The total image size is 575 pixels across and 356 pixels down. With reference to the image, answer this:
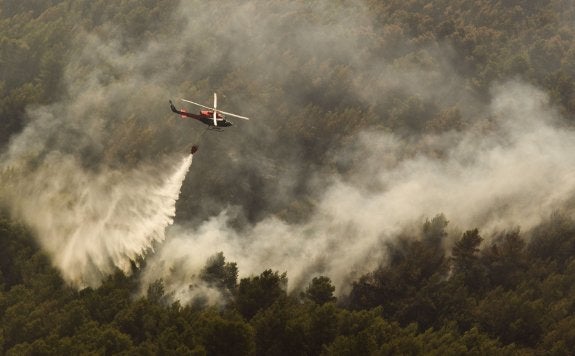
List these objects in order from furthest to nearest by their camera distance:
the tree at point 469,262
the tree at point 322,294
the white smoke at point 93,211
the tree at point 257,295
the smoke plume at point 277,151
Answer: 1. the smoke plume at point 277,151
2. the white smoke at point 93,211
3. the tree at point 469,262
4. the tree at point 322,294
5. the tree at point 257,295

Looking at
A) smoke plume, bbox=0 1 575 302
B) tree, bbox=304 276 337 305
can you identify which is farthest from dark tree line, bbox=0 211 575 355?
smoke plume, bbox=0 1 575 302

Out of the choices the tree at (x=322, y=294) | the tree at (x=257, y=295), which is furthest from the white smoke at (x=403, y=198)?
the tree at (x=322, y=294)

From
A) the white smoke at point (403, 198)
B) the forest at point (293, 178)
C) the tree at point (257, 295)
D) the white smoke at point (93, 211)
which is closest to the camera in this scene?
the tree at point (257, 295)

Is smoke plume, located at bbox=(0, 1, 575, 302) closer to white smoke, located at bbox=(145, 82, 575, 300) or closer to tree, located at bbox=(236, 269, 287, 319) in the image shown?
white smoke, located at bbox=(145, 82, 575, 300)

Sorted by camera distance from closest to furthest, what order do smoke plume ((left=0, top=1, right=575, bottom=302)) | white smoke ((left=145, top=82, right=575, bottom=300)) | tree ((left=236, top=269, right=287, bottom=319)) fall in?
tree ((left=236, top=269, right=287, bottom=319)) → white smoke ((left=145, top=82, right=575, bottom=300)) → smoke plume ((left=0, top=1, right=575, bottom=302))

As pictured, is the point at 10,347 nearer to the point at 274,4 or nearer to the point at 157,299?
the point at 157,299

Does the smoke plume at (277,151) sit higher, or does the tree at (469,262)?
the smoke plume at (277,151)

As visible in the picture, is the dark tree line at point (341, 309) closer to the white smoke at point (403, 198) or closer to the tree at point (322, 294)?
the tree at point (322, 294)

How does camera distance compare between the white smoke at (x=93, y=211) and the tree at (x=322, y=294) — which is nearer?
the tree at (x=322, y=294)

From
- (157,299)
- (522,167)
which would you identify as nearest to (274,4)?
(522,167)
